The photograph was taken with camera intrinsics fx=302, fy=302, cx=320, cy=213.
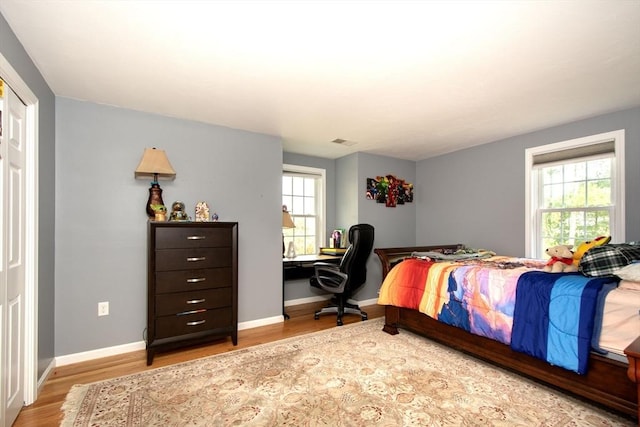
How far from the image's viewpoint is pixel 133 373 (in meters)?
2.36

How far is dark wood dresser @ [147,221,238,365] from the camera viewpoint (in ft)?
8.48

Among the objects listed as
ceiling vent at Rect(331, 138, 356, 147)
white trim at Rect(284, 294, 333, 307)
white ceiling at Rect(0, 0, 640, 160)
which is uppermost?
white ceiling at Rect(0, 0, 640, 160)

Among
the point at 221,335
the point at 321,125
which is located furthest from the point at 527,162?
the point at 221,335

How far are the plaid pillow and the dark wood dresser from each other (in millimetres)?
2810

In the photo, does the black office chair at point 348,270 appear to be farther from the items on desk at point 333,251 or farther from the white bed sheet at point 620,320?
the white bed sheet at point 620,320

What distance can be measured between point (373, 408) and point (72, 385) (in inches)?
85.4

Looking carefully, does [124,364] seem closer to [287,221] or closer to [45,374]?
[45,374]

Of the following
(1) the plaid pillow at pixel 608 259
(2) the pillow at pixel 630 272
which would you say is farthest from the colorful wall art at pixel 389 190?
(2) the pillow at pixel 630 272

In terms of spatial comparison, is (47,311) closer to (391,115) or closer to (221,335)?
(221,335)

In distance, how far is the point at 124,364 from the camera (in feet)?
8.31

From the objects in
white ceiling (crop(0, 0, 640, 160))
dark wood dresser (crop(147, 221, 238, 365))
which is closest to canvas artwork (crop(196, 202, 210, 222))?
dark wood dresser (crop(147, 221, 238, 365))

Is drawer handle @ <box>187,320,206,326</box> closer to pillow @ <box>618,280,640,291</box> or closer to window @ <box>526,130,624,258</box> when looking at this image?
pillow @ <box>618,280,640,291</box>

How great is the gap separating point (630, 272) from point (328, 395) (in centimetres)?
200

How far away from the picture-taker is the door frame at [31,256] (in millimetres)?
1968
